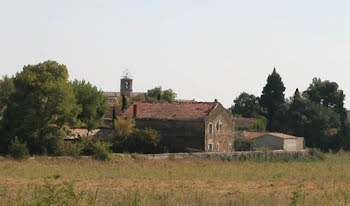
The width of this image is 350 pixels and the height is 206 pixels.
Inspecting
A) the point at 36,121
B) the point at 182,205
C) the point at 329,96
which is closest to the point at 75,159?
the point at 36,121

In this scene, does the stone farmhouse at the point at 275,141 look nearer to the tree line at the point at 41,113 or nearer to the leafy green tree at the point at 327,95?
the leafy green tree at the point at 327,95

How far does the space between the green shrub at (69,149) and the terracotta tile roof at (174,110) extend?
493 inches

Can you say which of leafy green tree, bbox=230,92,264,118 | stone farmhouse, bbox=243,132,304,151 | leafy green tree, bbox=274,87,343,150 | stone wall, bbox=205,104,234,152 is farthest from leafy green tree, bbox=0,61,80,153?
leafy green tree, bbox=230,92,264,118

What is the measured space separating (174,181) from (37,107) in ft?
64.7

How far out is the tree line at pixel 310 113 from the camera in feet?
273

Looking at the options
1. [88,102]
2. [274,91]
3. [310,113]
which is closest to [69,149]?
[88,102]

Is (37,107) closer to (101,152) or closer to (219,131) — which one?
(101,152)

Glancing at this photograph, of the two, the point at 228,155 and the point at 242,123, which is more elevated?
the point at 242,123

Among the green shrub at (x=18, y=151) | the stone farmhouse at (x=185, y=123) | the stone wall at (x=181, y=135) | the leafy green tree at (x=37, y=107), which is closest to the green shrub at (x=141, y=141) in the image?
the stone wall at (x=181, y=135)

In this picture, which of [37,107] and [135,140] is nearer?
[37,107]

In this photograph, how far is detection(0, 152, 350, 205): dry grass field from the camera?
22297 millimetres

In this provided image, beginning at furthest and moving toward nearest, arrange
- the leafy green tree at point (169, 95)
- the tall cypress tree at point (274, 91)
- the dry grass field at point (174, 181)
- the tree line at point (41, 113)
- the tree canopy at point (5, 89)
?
1. the leafy green tree at point (169, 95)
2. the tall cypress tree at point (274, 91)
3. the tree canopy at point (5, 89)
4. the tree line at point (41, 113)
5. the dry grass field at point (174, 181)

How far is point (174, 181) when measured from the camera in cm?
3306

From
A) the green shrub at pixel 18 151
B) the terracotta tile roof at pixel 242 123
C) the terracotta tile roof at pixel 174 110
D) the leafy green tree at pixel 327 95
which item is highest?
the leafy green tree at pixel 327 95
